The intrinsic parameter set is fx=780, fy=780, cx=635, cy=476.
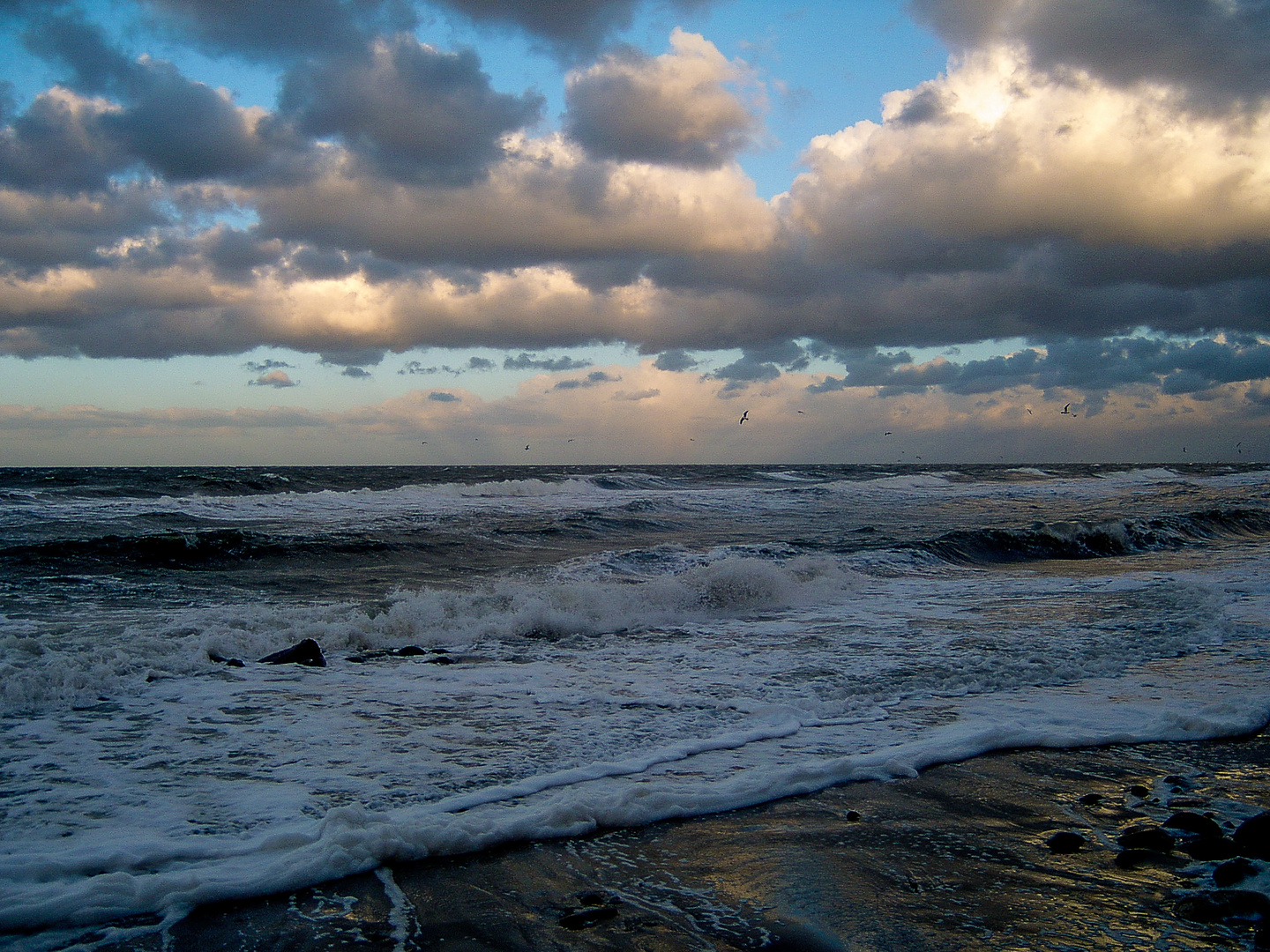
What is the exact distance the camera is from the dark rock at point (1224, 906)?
289cm

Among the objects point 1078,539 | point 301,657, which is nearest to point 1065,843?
point 301,657

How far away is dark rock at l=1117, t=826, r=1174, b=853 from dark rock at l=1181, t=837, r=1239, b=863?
0.22ft

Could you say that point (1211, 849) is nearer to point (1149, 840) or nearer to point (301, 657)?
point (1149, 840)

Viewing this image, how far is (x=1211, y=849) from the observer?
11.2 ft

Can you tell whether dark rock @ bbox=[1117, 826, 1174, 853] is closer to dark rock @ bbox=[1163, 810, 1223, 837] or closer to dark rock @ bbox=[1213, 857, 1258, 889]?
dark rock @ bbox=[1163, 810, 1223, 837]

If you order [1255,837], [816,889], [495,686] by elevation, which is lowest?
[495,686]

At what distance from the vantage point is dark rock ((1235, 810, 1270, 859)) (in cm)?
335

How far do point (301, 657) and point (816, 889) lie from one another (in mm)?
5693

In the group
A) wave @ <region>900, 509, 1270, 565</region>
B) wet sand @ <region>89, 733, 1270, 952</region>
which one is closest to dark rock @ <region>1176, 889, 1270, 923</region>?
wet sand @ <region>89, 733, 1270, 952</region>

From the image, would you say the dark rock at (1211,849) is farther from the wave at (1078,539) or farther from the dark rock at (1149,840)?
the wave at (1078,539)

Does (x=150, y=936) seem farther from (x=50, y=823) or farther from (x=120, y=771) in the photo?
(x=120, y=771)

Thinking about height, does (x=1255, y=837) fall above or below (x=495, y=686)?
above

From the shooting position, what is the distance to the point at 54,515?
70.9 ft

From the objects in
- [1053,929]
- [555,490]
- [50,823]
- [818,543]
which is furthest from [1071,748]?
[555,490]
